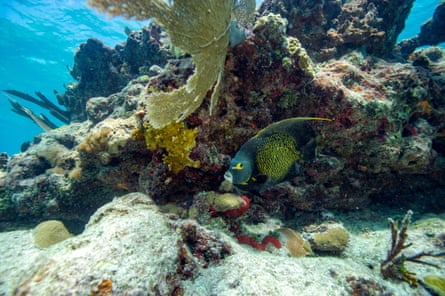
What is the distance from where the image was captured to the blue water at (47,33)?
21000 mm

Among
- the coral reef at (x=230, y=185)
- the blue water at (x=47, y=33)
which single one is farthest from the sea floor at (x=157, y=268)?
the blue water at (x=47, y=33)

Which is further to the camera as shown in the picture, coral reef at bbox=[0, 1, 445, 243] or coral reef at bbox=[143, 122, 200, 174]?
coral reef at bbox=[0, 1, 445, 243]

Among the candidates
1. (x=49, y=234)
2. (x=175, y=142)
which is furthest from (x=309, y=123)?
(x=49, y=234)

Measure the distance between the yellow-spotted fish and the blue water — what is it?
21204mm

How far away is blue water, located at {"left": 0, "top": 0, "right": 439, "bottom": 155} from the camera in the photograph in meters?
21.0

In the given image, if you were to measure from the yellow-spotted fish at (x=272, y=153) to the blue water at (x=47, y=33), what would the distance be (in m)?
21.2

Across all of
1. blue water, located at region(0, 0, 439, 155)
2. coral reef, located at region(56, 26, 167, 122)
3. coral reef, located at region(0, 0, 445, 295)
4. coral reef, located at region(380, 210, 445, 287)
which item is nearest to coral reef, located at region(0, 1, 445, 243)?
coral reef, located at region(0, 0, 445, 295)

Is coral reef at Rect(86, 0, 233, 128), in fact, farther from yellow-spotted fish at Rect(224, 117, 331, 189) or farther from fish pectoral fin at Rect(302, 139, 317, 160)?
fish pectoral fin at Rect(302, 139, 317, 160)

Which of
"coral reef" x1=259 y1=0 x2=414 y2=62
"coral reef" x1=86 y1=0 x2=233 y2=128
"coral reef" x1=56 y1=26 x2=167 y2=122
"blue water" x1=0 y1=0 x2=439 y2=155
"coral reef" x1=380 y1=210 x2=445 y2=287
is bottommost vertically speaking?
"coral reef" x1=380 y1=210 x2=445 y2=287

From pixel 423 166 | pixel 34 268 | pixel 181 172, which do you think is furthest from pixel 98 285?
pixel 423 166

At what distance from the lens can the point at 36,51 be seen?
28281 millimetres

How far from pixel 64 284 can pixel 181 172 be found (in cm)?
188

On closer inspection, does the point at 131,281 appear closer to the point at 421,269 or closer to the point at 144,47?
the point at 421,269

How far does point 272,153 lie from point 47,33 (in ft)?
105
